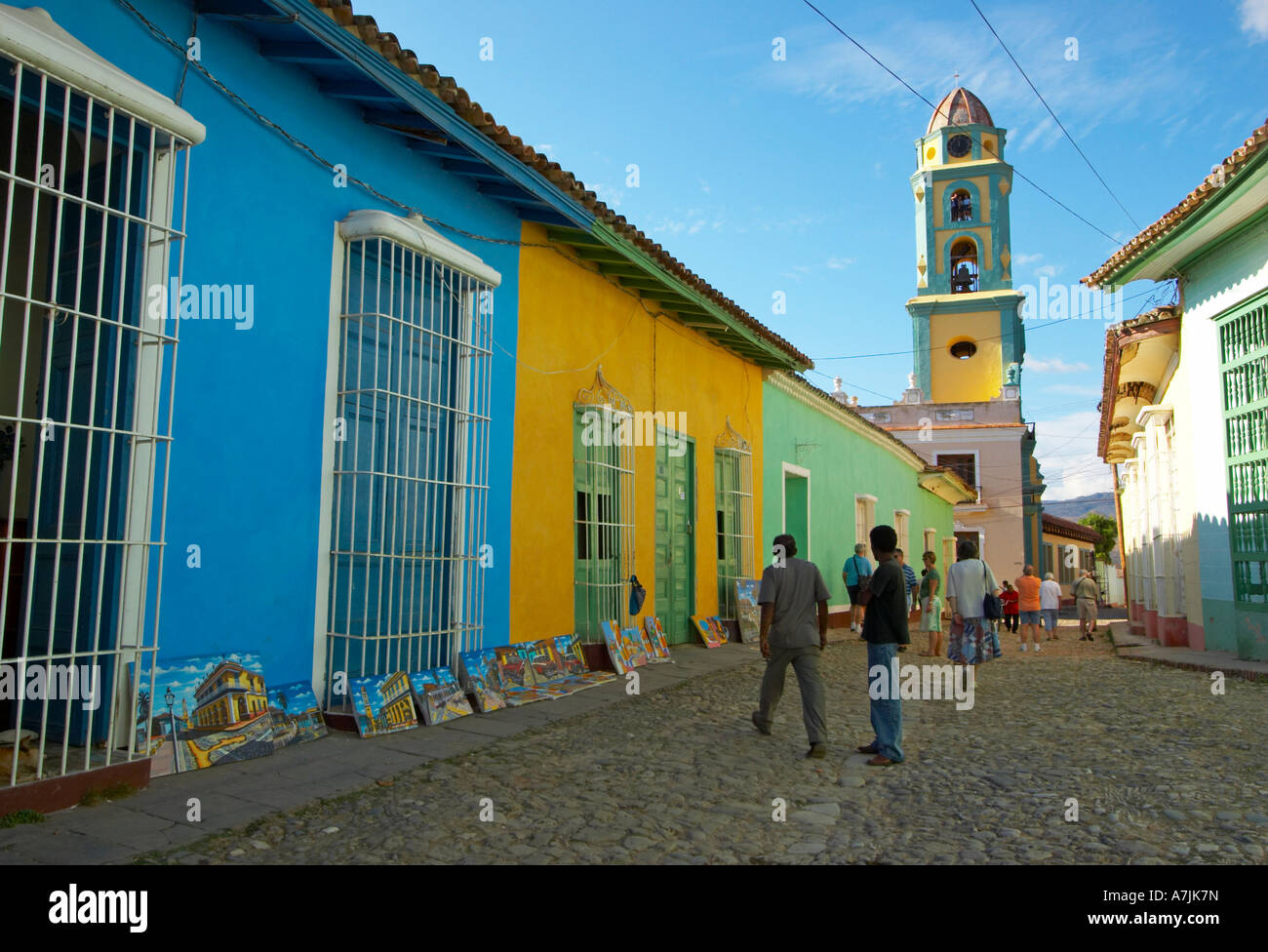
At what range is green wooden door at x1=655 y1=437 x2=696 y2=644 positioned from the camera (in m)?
10.0

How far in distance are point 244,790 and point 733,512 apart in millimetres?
8506

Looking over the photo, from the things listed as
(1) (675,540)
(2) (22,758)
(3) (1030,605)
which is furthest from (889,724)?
(3) (1030,605)

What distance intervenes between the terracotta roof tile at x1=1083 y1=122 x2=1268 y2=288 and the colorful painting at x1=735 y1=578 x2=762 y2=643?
5749mm

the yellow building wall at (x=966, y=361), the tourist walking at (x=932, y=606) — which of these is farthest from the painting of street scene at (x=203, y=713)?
the yellow building wall at (x=966, y=361)

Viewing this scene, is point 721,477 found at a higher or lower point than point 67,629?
higher

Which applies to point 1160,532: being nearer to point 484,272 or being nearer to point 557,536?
point 557,536

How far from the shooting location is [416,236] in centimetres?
577

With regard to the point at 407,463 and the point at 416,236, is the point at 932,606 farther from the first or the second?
the point at 416,236

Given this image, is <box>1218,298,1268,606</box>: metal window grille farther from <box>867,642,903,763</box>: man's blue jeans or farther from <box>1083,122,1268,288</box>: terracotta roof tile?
<box>867,642,903,763</box>: man's blue jeans

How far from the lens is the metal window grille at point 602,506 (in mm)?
8266

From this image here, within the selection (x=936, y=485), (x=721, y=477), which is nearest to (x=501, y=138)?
(x=721, y=477)
